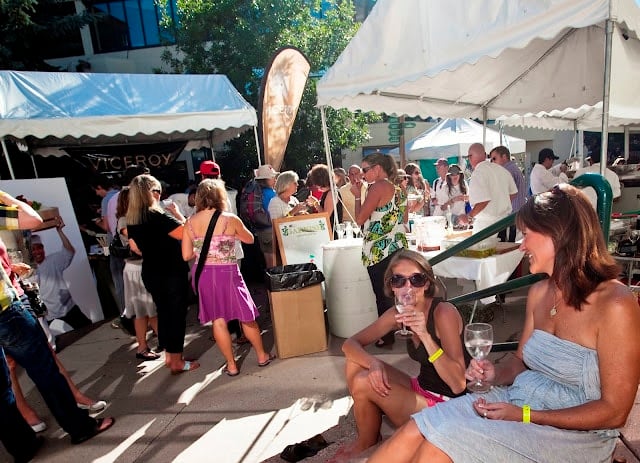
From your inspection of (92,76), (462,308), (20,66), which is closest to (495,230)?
(462,308)

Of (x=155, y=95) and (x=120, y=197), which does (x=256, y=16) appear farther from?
(x=120, y=197)

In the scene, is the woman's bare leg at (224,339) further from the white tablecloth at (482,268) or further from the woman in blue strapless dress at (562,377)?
the woman in blue strapless dress at (562,377)

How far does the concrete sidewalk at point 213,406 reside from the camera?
2.72 metres

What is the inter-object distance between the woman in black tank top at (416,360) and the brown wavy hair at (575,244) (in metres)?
0.63

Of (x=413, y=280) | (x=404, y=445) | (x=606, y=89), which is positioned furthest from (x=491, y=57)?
(x=404, y=445)

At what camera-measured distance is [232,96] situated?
6.30m

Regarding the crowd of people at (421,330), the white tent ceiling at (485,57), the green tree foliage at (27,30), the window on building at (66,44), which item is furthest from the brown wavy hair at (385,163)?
the window on building at (66,44)

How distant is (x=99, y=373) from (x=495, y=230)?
156 inches

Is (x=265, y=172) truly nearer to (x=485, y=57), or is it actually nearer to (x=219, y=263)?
(x=219, y=263)

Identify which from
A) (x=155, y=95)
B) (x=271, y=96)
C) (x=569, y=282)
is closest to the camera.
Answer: (x=569, y=282)

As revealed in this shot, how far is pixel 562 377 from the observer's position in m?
1.57

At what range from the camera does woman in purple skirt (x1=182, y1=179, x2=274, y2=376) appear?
3598mm

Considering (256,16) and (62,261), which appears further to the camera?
(256,16)

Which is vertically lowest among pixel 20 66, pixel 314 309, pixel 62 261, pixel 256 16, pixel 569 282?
pixel 314 309
